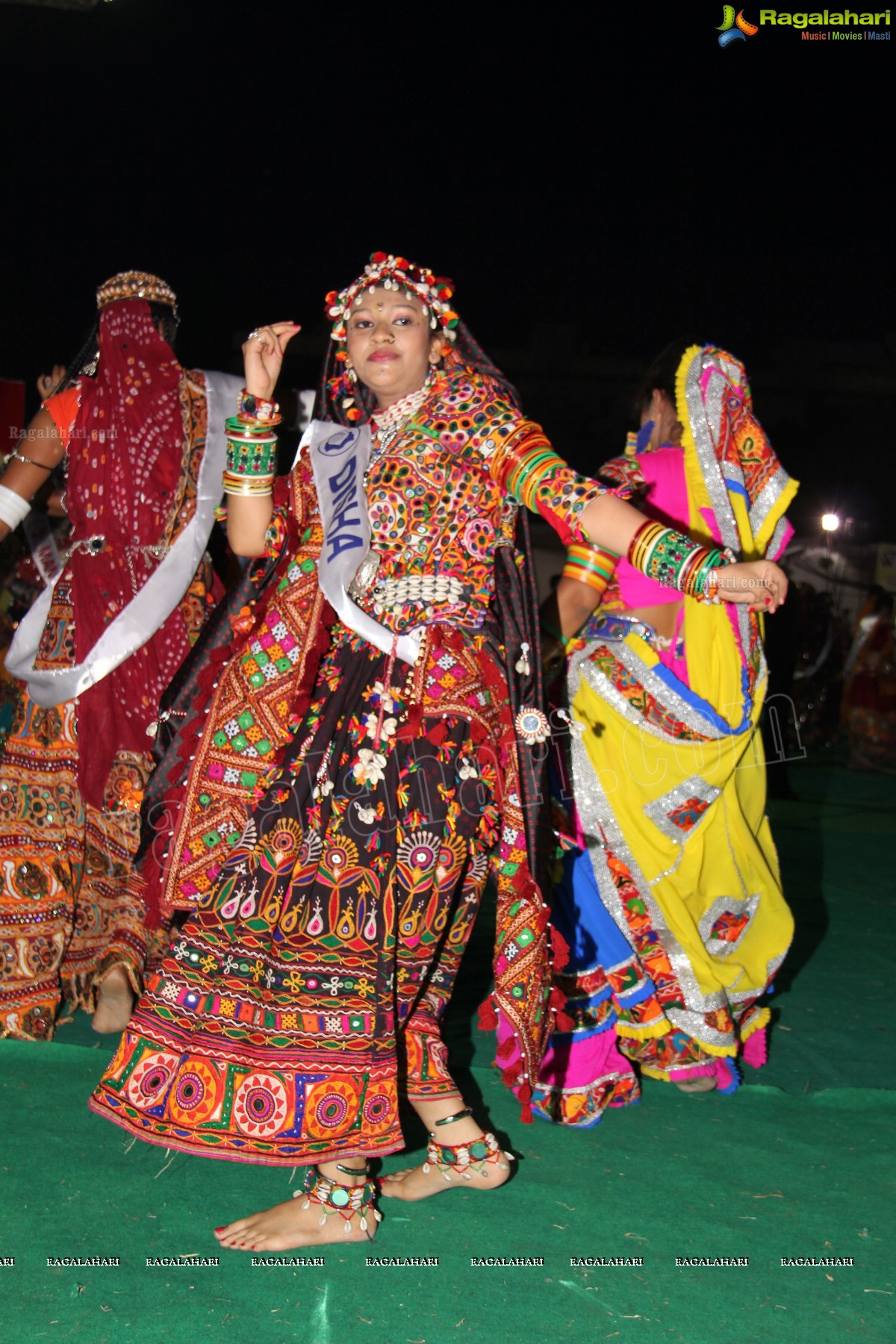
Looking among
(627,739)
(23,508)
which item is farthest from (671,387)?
(23,508)

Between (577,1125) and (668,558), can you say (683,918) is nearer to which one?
(577,1125)

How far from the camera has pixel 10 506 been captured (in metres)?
3.10

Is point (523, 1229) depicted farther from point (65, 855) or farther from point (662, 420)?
point (662, 420)

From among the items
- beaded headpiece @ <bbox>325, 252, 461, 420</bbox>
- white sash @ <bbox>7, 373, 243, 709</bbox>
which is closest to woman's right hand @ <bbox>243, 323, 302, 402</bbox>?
beaded headpiece @ <bbox>325, 252, 461, 420</bbox>

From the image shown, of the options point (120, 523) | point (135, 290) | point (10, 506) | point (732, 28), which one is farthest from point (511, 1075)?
point (732, 28)

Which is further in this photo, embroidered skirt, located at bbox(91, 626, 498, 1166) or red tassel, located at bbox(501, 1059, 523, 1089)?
red tassel, located at bbox(501, 1059, 523, 1089)

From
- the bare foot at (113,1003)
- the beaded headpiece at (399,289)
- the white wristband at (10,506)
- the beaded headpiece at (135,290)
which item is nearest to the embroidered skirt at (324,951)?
the beaded headpiece at (399,289)

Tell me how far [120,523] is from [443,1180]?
1.86 meters

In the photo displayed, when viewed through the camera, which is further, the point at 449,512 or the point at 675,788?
the point at 675,788

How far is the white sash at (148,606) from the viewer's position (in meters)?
3.04

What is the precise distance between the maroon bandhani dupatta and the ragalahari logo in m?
5.56

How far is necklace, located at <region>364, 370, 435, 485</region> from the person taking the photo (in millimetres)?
2275

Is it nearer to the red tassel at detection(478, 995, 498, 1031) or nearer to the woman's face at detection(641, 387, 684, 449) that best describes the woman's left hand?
the red tassel at detection(478, 995, 498, 1031)

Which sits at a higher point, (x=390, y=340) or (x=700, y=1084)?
(x=390, y=340)
